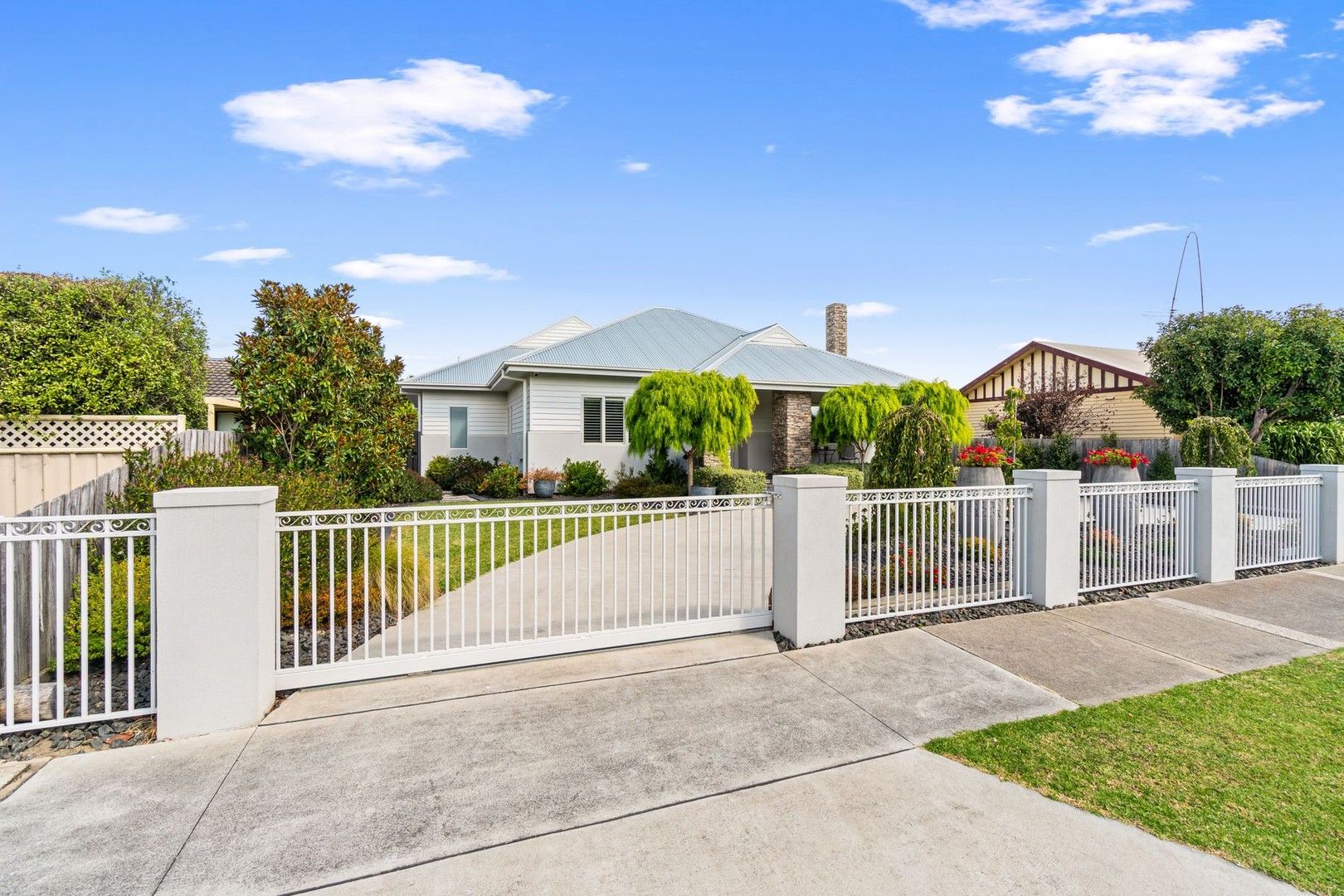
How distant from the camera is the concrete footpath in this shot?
8.54 feet

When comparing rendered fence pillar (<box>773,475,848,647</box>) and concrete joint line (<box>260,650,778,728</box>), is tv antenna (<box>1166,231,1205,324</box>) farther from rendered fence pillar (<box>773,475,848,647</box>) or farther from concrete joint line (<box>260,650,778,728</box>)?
concrete joint line (<box>260,650,778,728</box>)

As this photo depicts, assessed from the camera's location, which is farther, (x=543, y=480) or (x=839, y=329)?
(x=839, y=329)

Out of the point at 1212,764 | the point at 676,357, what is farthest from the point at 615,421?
the point at 1212,764

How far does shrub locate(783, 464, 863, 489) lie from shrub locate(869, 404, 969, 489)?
8.71 m

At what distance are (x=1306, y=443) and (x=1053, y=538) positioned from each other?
13274 mm

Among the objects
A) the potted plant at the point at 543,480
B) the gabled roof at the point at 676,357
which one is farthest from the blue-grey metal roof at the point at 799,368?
the potted plant at the point at 543,480

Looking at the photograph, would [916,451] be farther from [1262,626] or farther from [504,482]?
[504,482]

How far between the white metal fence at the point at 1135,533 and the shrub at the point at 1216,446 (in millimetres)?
4998

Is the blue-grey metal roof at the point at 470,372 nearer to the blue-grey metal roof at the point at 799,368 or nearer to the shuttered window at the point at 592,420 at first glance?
the shuttered window at the point at 592,420

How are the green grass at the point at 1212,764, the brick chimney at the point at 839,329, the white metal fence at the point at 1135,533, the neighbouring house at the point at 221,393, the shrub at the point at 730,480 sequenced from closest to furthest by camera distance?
1. the green grass at the point at 1212,764
2. the white metal fence at the point at 1135,533
3. the shrub at the point at 730,480
4. the neighbouring house at the point at 221,393
5. the brick chimney at the point at 839,329

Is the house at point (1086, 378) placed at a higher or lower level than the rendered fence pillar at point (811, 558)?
higher

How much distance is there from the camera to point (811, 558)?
550 cm

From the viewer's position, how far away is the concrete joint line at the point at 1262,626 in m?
5.64

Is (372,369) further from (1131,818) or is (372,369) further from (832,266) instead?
(832,266)
